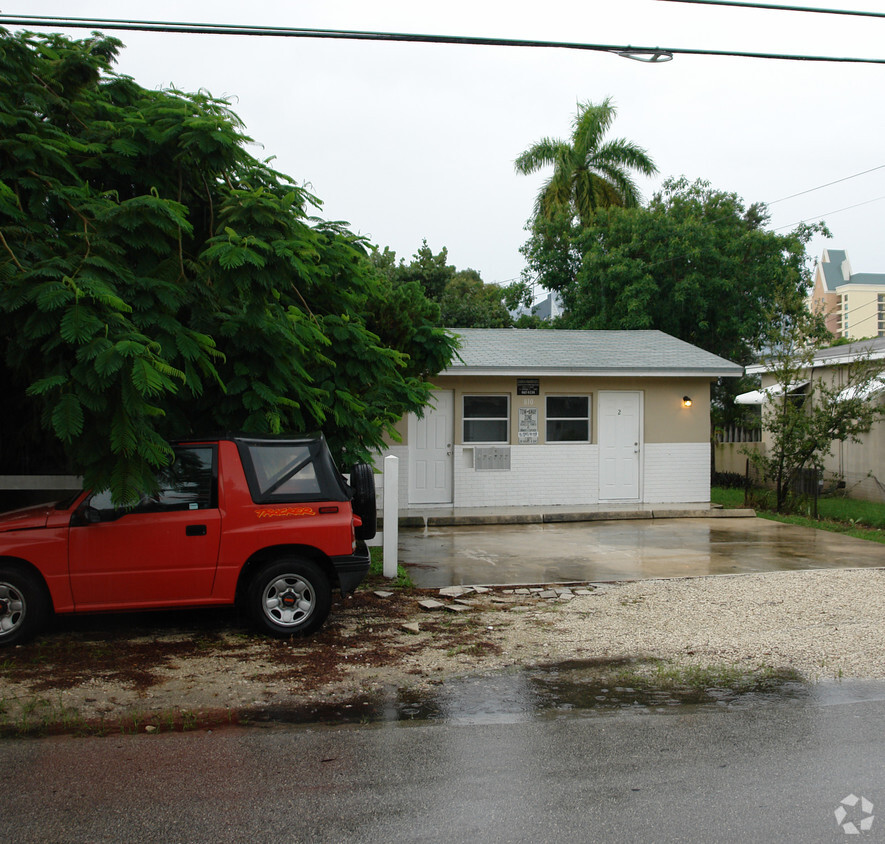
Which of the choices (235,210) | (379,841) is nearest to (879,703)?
(379,841)

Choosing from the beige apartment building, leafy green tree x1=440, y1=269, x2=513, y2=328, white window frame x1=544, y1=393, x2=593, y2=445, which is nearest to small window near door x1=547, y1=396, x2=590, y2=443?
white window frame x1=544, y1=393, x2=593, y2=445

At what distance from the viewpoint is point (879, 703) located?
5840mm

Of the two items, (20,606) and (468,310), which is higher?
(468,310)

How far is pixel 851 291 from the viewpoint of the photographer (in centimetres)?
11350

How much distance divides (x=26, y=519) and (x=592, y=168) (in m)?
26.1

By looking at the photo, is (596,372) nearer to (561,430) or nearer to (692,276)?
(561,430)

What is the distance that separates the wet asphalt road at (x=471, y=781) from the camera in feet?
12.8

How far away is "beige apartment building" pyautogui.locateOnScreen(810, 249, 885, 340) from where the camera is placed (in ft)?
362

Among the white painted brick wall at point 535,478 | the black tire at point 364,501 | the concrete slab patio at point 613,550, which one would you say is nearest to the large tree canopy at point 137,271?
the black tire at point 364,501

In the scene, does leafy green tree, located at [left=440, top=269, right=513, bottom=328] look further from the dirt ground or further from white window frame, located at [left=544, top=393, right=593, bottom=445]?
the dirt ground

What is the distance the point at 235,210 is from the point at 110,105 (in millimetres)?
1953

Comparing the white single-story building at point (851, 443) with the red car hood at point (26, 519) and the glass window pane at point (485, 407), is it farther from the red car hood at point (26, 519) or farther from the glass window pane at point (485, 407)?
the red car hood at point (26, 519)

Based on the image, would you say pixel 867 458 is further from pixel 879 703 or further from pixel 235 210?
pixel 235 210

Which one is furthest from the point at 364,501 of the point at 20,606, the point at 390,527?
the point at 20,606
